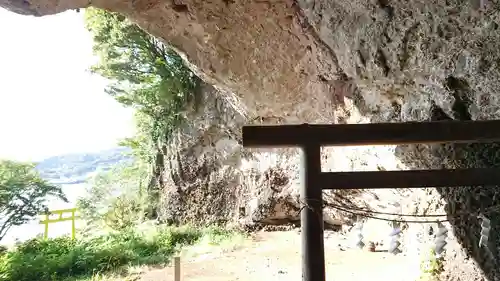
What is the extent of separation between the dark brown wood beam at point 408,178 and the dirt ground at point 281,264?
3.09 m

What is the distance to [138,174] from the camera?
1140 cm

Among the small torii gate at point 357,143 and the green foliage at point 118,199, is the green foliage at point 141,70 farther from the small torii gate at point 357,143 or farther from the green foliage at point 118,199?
the small torii gate at point 357,143

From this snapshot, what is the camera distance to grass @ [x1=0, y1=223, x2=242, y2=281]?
761 centimetres

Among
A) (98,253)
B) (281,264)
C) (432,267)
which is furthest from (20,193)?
(432,267)

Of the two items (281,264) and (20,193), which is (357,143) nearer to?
(281,264)

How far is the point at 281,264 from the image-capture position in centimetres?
655

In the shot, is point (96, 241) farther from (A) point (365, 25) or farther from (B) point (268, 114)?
(A) point (365, 25)

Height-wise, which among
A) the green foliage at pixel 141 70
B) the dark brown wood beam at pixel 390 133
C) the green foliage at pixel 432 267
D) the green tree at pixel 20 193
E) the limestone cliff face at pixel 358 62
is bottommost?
the green foliage at pixel 432 267

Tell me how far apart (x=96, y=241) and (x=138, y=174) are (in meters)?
2.61

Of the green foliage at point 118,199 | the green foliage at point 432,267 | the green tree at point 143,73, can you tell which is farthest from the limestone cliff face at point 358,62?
the green foliage at point 118,199

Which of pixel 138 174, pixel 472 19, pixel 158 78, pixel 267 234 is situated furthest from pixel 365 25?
pixel 138 174

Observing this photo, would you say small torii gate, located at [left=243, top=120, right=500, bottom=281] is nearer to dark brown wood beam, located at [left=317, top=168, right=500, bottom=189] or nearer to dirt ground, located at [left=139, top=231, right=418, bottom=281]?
dark brown wood beam, located at [left=317, top=168, right=500, bottom=189]

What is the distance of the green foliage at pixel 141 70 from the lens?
9.60 m

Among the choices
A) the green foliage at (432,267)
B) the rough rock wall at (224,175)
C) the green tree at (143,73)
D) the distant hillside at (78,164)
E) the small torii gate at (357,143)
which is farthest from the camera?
the distant hillside at (78,164)
